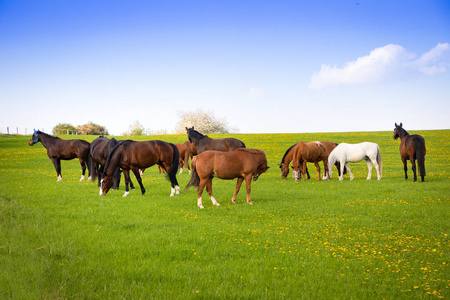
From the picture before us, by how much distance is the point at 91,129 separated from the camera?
76.7 metres

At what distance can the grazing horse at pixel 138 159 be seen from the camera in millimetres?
13656

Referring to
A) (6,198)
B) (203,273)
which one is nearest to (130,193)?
(6,198)

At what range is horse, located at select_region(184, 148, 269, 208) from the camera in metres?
11.2

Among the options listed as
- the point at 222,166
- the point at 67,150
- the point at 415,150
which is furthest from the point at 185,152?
the point at 415,150

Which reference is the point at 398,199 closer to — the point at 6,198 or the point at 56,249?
the point at 56,249

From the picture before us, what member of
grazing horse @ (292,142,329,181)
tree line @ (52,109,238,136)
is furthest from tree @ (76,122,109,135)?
grazing horse @ (292,142,329,181)

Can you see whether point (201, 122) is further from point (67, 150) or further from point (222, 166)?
point (222, 166)

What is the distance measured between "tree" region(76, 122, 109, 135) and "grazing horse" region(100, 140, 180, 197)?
6596 centimetres

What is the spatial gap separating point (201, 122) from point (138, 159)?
62612mm

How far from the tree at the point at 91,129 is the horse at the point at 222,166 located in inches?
2738

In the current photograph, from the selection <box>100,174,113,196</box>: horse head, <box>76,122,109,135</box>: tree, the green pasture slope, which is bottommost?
the green pasture slope

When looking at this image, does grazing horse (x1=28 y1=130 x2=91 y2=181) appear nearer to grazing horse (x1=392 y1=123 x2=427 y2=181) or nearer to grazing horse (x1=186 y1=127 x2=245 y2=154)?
grazing horse (x1=186 y1=127 x2=245 y2=154)

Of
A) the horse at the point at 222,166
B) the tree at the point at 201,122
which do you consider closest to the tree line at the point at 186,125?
the tree at the point at 201,122

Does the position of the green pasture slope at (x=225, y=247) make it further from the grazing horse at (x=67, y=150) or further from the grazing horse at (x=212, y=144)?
the grazing horse at (x=67, y=150)
